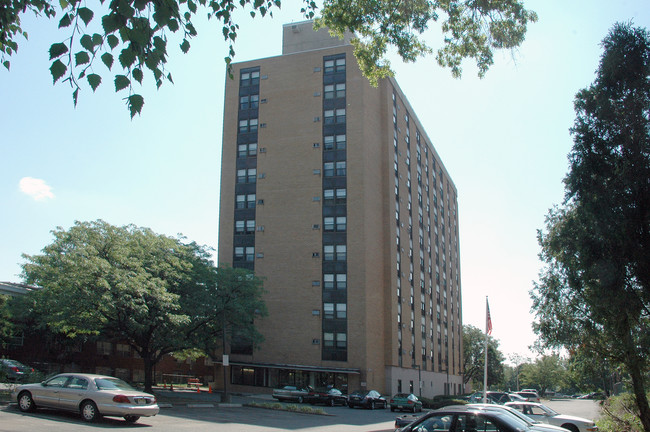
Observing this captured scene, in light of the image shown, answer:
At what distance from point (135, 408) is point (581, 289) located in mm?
16405

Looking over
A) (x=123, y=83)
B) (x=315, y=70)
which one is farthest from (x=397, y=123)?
(x=123, y=83)

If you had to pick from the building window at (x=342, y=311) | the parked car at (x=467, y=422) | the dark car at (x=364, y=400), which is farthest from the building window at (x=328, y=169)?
the parked car at (x=467, y=422)

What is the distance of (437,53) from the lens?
16.5m

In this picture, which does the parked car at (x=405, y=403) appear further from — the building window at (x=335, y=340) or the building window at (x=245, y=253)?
the building window at (x=245, y=253)

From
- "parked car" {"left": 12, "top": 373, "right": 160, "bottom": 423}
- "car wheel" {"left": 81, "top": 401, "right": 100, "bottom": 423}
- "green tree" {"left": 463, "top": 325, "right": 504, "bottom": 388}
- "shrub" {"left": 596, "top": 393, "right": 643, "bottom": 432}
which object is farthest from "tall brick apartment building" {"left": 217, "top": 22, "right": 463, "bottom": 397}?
"green tree" {"left": 463, "top": 325, "right": 504, "bottom": 388}

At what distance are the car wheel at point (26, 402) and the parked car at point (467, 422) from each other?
45.0ft

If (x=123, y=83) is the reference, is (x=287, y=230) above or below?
above

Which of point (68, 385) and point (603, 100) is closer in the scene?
point (68, 385)

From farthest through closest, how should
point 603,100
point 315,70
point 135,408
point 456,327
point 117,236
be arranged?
1. point 456,327
2. point 315,70
3. point 117,236
4. point 603,100
5. point 135,408

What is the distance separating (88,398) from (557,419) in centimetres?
1591

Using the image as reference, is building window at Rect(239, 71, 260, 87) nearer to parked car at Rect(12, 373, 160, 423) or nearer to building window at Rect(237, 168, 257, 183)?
building window at Rect(237, 168, 257, 183)

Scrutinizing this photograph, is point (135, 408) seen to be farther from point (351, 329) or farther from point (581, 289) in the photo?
point (351, 329)

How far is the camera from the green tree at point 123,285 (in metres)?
26.7

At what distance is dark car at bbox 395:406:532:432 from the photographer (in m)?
9.11
